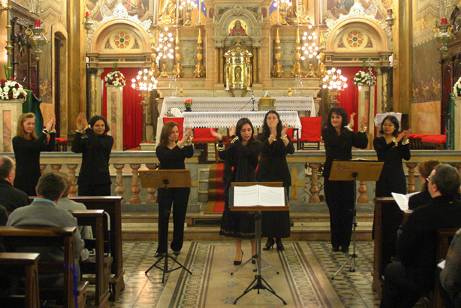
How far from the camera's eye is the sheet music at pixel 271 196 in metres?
6.20

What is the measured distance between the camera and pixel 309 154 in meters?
10.1

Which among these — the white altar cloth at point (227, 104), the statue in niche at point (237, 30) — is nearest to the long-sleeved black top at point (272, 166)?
the white altar cloth at point (227, 104)

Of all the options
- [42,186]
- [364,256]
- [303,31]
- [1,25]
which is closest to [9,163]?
[42,186]

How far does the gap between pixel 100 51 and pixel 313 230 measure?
43.5ft

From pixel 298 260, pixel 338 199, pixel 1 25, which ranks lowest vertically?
pixel 298 260

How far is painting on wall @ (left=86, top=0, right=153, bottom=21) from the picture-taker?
69.1ft

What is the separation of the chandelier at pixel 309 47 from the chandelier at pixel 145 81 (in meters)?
4.34

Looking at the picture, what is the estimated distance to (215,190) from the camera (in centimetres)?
1091

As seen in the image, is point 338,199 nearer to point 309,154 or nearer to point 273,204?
point 309,154

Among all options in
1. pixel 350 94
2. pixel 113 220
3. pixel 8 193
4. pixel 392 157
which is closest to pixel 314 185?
pixel 392 157

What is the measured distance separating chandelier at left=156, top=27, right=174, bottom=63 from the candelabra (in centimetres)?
59

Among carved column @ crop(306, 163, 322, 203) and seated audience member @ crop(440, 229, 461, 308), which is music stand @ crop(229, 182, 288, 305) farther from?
carved column @ crop(306, 163, 322, 203)

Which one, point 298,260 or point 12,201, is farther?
point 298,260

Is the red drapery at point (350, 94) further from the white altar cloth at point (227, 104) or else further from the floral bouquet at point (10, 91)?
the floral bouquet at point (10, 91)
